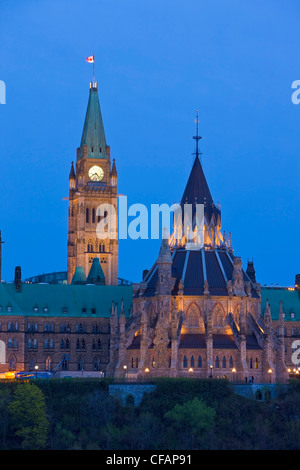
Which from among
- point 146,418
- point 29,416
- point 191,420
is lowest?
point 191,420

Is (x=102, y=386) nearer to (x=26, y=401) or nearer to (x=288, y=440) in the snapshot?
(x=26, y=401)

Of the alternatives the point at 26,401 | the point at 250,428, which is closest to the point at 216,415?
the point at 250,428

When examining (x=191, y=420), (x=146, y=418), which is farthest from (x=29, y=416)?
(x=191, y=420)

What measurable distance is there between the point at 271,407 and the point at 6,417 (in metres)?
31.0

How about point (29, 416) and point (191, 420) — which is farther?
point (191, 420)

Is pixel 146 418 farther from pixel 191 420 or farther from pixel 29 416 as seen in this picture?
pixel 29 416

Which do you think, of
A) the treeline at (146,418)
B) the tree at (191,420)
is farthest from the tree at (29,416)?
the tree at (191,420)

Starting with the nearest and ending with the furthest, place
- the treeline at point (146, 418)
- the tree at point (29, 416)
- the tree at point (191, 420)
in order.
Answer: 1. the treeline at point (146, 418)
2. the tree at point (29, 416)
3. the tree at point (191, 420)

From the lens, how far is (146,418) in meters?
188

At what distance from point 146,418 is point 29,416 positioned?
1311 centimetres

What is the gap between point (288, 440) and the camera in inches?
7298

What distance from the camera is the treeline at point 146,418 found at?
600 ft

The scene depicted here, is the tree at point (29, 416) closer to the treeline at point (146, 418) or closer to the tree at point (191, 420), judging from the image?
the treeline at point (146, 418)

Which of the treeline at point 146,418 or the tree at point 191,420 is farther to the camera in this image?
the tree at point 191,420
